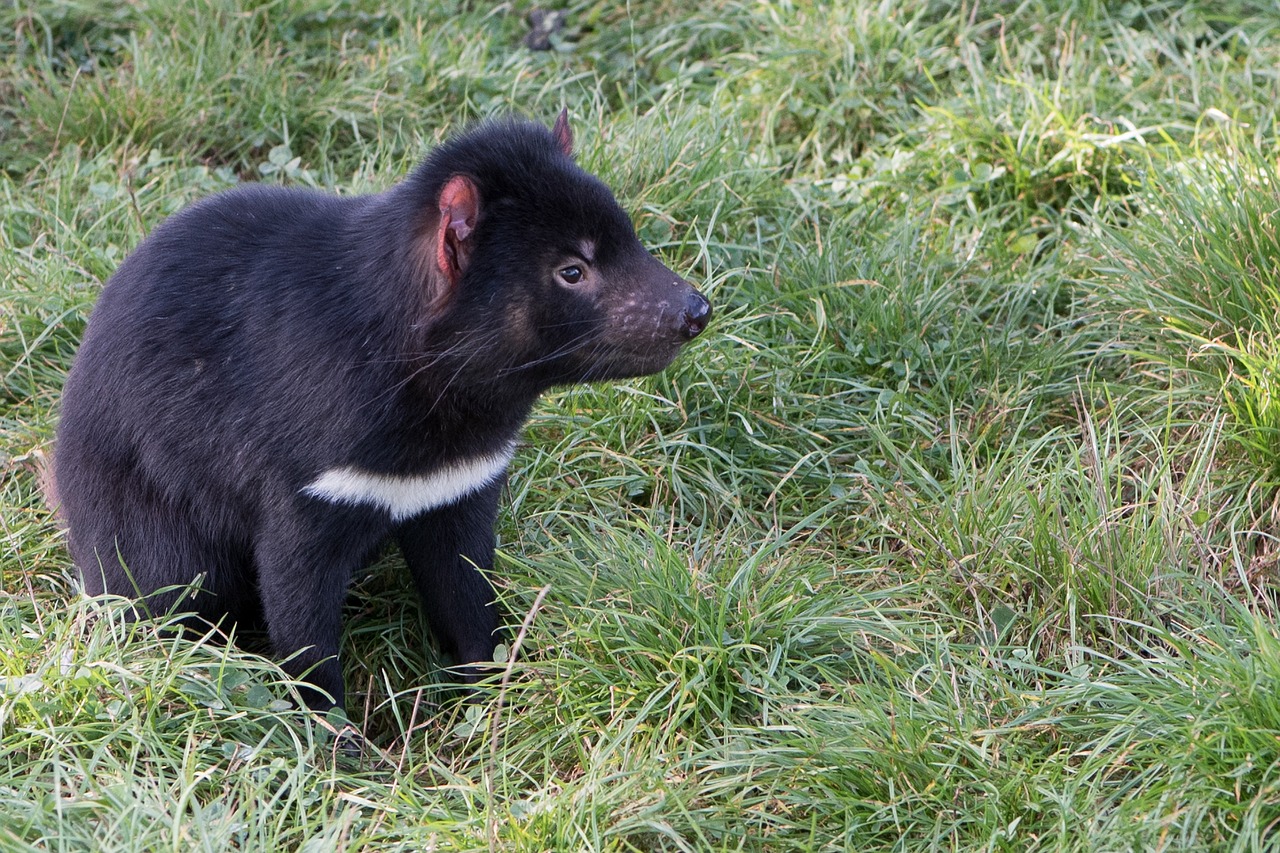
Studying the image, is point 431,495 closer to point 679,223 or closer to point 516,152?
point 516,152

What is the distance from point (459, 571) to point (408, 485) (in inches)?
14.5

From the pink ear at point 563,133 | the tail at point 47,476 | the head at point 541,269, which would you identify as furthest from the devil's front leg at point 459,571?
the tail at point 47,476

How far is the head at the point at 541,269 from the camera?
277cm

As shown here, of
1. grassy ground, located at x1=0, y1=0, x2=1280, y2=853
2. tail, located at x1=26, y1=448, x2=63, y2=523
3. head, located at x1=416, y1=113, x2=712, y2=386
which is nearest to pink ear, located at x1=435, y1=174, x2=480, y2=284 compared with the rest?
head, located at x1=416, y1=113, x2=712, y2=386

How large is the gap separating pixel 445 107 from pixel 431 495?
2.48 metres

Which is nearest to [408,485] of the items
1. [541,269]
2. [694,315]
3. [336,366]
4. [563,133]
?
[336,366]

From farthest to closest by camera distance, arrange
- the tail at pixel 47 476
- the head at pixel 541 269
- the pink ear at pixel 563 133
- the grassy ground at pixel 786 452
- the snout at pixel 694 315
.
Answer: the tail at pixel 47 476
the pink ear at pixel 563 133
the snout at pixel 694 315
the head at pixel 541 269
the grassy ground at pixel 786 452

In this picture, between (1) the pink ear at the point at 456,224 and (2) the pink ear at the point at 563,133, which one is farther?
(2) the pink ear at the point at 563,133

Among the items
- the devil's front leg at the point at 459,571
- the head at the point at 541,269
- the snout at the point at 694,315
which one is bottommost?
the devil's front leg at the point at 459,571

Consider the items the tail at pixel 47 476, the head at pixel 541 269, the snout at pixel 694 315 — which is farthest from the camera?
the tail at pixel 47 476

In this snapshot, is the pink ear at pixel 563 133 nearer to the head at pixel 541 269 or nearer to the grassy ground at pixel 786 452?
the head at pixel 541 269

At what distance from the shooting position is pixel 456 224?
2.71 metres

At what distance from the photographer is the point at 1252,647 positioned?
2.71 m

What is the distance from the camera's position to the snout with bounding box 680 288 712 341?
2.90m
